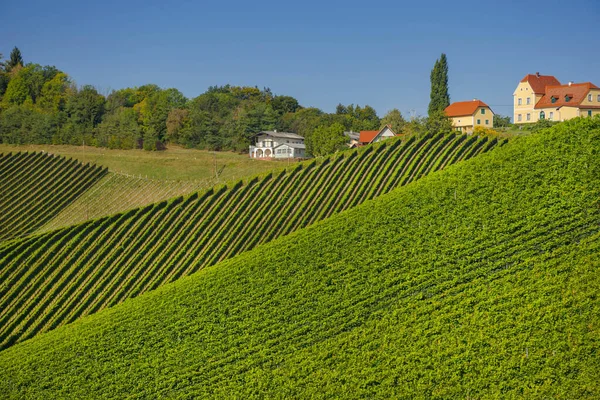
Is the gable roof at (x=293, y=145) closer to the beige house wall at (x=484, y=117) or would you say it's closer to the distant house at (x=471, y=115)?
the distant house at (x=471, y=115)

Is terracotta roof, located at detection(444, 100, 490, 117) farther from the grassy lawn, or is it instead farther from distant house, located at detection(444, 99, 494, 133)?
the grassy lawn

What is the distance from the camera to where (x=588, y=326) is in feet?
59.2

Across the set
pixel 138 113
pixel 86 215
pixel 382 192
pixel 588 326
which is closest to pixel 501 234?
pixel 588 326

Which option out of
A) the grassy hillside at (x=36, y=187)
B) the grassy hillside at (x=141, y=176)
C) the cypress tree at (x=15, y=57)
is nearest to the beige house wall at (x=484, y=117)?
the grassy hillside at (x=141, y=176)

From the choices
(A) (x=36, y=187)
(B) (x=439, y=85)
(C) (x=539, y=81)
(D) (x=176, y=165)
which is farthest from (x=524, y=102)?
(A) (x=36, y=187)

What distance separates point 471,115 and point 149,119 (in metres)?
42.4

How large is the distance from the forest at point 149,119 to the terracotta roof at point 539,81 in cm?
963

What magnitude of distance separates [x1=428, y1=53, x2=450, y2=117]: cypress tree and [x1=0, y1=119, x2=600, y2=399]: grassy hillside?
33.0 m

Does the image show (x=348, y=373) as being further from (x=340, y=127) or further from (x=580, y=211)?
(x=340, y=127)

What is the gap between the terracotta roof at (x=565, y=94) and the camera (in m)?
42.7

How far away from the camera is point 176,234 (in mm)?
29375

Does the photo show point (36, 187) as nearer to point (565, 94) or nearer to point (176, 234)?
point (176, 234)

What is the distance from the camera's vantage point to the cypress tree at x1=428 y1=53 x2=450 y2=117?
58.1 m

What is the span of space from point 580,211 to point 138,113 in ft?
230
